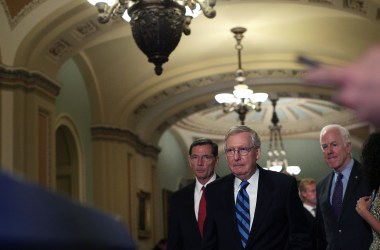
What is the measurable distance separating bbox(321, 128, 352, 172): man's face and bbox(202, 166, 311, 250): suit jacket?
2.09 feet

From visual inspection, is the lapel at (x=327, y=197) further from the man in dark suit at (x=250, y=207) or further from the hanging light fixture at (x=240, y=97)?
the hanging light fixture at (x=240, y=97)

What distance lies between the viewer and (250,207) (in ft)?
13.8

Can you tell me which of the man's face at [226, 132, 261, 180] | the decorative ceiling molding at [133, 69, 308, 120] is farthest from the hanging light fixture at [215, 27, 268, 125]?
the man's face at [226, 132, 261, 180]

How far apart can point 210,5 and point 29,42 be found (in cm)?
346

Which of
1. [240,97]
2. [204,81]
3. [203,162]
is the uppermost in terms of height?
[204,81]

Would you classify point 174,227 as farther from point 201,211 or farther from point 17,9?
point 17,9

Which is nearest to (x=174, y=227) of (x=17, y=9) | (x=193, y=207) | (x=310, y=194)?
(x=193, y=207)

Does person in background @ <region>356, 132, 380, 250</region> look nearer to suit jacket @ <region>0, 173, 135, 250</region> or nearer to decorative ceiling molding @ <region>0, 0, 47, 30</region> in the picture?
suit jacket @ <region>0, 173, 135, 250</region>

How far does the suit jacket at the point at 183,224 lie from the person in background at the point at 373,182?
3.70 ft

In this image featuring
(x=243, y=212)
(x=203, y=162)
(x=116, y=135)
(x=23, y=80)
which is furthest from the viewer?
(x=116, y=135)

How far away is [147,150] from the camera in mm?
18547

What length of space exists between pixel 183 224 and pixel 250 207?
825 millimetres

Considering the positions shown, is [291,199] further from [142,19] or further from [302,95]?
[302,95]

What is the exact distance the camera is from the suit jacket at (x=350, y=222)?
4.60 m
